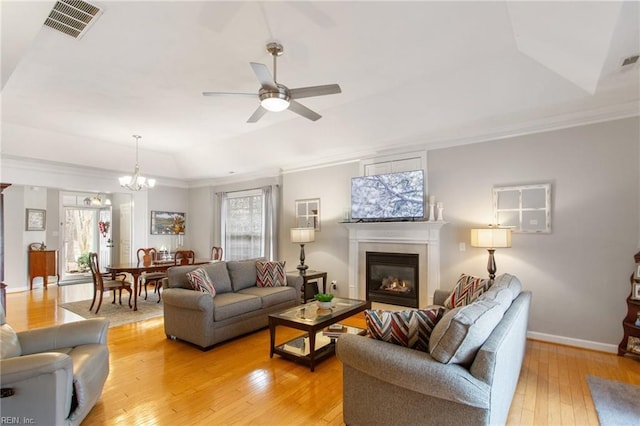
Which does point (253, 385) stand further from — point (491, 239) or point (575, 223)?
point (575, 223)

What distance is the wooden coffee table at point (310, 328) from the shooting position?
3096 millimetres

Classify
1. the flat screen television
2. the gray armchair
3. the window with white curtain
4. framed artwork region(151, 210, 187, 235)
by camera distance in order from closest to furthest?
the gray armchair
the flat screen television
the window with white curtain
framed artwork region(151, 210, 187, 235)

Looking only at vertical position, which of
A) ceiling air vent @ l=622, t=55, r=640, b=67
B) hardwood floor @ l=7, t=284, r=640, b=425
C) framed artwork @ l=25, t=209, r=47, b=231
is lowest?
hardwood floor @ l=7, t=284, r=640, b=425

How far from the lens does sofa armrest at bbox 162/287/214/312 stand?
3521mm

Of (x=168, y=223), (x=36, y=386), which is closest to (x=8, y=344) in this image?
(x=36, y=386)

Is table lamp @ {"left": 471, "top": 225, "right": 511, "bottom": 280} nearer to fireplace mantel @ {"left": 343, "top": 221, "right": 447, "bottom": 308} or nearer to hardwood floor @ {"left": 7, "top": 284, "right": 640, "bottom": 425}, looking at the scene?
fireplace mantel @ {"left": 343, "top": 221, "right": 447, "bottom": 308}

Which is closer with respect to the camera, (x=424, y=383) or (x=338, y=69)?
(x=424, y=383)

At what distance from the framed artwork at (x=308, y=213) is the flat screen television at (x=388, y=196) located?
3.05 feet

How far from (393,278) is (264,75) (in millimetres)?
3719

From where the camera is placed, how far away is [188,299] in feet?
11.8

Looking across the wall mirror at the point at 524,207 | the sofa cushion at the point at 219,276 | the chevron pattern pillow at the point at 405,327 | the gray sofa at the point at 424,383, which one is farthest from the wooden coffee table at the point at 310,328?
the wall mirror at the point at 524,207

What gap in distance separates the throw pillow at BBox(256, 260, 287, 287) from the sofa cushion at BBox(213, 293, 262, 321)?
56 centimetres

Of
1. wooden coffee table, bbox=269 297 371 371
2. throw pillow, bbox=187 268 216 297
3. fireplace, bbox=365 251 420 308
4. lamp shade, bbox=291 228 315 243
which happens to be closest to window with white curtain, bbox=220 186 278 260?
lamp shade, bbox=291 228 315 243

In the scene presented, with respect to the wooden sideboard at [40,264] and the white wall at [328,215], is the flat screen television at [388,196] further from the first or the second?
the wooden sideboard at [40,264]
